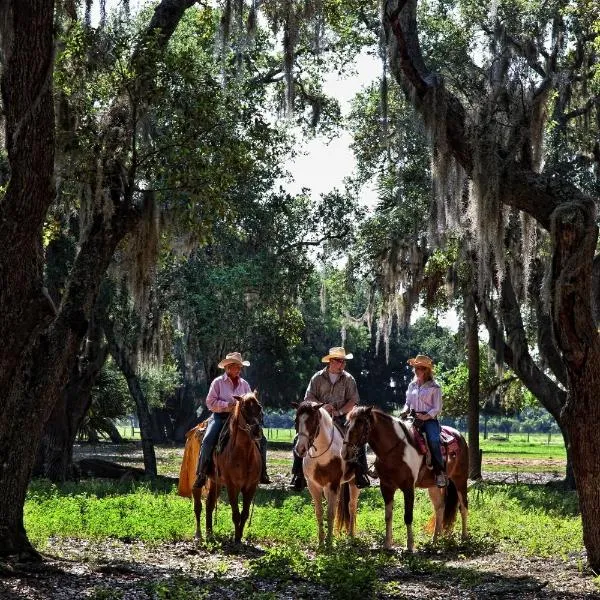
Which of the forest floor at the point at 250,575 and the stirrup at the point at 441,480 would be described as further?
the stirrup at the point at 441,480

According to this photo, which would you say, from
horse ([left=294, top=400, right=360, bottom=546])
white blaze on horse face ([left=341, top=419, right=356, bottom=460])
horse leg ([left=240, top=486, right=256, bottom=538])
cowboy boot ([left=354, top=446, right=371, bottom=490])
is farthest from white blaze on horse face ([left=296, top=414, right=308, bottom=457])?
horse leg ([left=240, top=486, right=256, bottom=538])

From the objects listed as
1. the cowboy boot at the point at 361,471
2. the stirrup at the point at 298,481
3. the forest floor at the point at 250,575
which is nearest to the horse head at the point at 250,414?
the stirrup at the point at 298,481

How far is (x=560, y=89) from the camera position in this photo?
74.7 ft

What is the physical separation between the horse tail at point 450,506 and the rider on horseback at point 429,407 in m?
0.57

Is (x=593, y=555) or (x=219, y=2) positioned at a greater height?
(x=219, y=2)

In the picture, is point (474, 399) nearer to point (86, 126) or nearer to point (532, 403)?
point (532, 403)

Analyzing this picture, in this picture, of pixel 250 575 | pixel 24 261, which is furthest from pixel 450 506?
pixel 24 261

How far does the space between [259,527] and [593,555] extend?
5103mm

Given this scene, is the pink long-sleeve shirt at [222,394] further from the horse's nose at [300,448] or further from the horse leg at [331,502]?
the horse leg at [331,502]

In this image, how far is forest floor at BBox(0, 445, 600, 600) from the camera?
9.49m

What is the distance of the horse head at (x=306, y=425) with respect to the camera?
42.0ft

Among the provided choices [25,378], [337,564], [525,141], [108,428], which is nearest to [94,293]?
[25,378]

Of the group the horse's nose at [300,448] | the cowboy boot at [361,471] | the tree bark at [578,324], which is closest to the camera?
the tree bark at [578,324]

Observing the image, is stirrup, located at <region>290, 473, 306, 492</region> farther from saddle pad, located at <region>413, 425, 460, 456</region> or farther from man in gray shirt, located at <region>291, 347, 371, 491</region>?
saddle pad, located at <region>413, 425, 460, 456</region>
